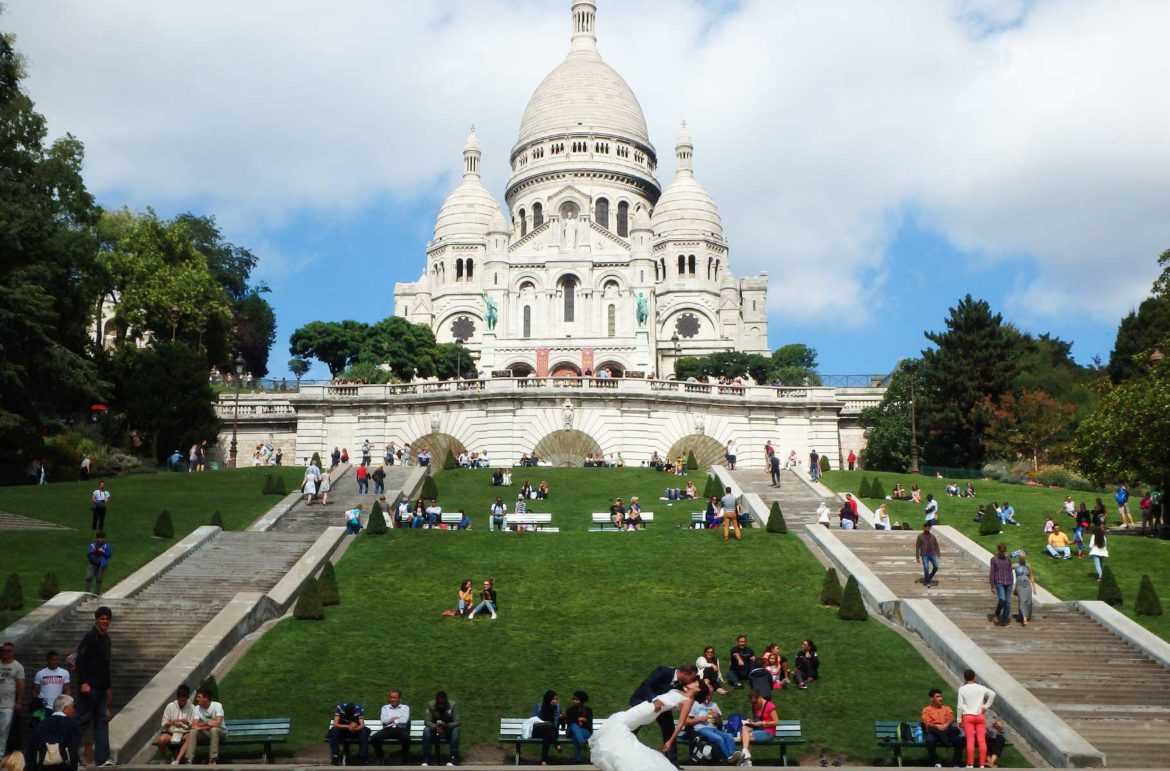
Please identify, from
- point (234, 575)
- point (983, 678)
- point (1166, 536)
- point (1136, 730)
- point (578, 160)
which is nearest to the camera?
point (1136, 730)

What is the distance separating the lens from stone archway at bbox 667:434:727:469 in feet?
174

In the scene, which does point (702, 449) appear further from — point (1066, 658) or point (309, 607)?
point (1066, 658)

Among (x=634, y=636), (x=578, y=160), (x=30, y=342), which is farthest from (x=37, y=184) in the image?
(x=578, y=160)

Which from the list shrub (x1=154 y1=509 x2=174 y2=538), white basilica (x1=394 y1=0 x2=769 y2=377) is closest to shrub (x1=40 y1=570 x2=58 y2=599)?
shrub (x1=154 y1=509 x2=174 y2=538)

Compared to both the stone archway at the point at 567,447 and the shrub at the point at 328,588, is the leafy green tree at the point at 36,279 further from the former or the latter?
the shrub at the point at 328,588

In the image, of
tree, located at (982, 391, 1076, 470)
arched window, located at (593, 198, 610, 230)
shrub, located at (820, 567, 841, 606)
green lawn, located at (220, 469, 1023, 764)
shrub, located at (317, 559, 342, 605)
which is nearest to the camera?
green lawn, located at (220, 469, 1023, 764)

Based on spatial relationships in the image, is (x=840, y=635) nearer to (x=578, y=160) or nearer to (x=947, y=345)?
(x=947, y=345)

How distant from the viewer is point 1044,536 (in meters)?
32.8

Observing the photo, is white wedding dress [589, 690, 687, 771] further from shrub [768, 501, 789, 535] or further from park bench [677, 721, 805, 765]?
shrub [768, 501, 789, 535]

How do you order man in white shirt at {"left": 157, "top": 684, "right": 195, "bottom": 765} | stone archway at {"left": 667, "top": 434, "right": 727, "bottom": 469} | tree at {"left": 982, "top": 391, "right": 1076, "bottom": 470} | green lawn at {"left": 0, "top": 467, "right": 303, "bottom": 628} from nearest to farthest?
man in white shirt at {"left": 157, "top": 684, "right": 195, "bottom": 765} < green lawn at {"left": 0, "top": 467, "right": 303, "bottom": 628} < stone archway at {"left": 667, "top": 434, "right": 727, "bottom": 469} < tree at {"left": 982, "top": 391, "right": 1076, "bottom": 470}

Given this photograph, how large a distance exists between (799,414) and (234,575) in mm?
32556

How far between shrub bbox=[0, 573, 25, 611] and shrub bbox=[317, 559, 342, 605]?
5.37m

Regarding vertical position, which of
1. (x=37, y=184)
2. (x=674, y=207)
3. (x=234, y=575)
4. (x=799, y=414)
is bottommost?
(x=234, y=575)

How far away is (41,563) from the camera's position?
27734mm
